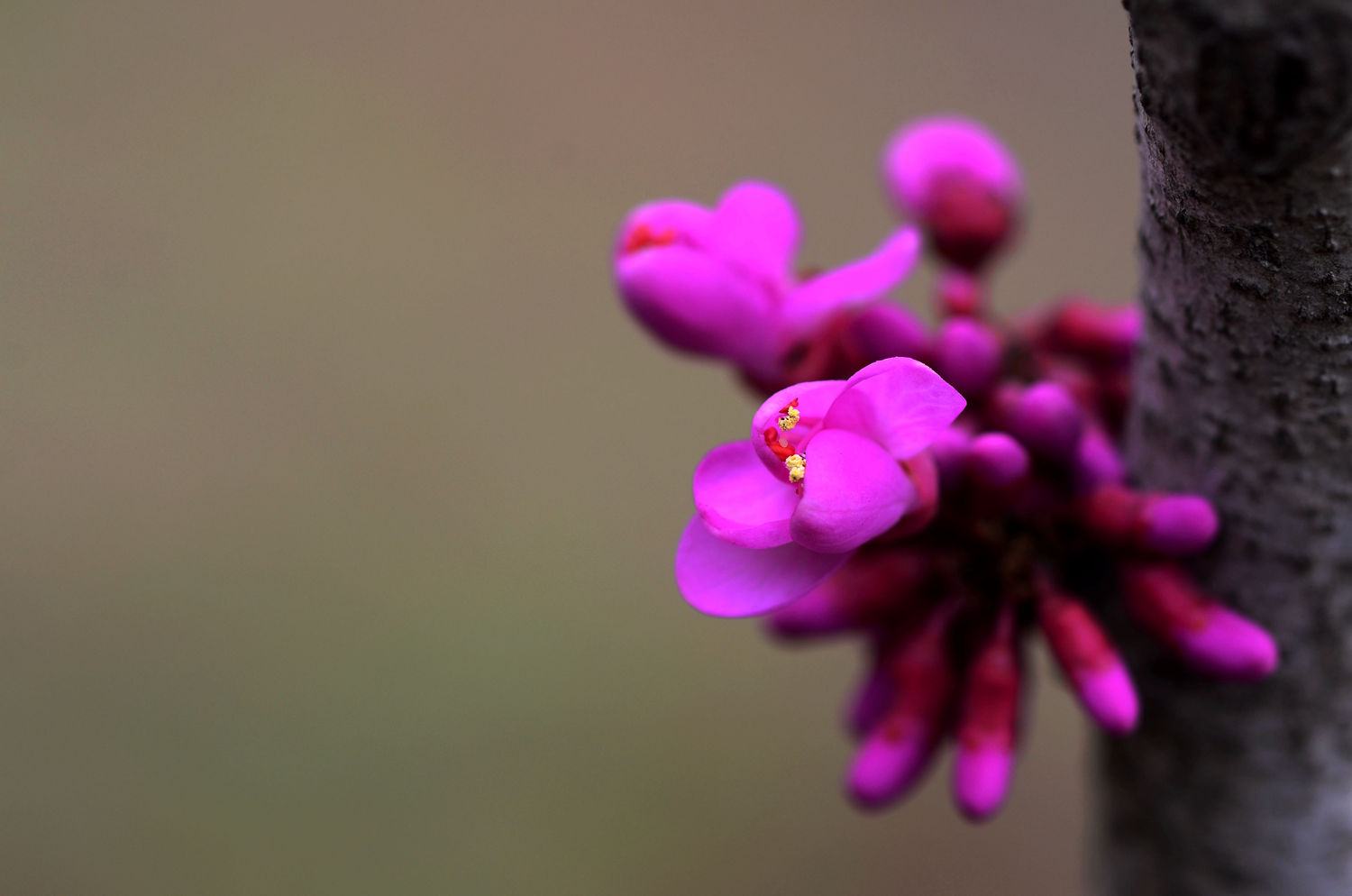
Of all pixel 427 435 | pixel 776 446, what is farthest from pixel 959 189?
pixel 427 435

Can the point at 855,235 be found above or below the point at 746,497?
above

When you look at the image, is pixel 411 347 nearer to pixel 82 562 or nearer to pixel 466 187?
pixel 466 187

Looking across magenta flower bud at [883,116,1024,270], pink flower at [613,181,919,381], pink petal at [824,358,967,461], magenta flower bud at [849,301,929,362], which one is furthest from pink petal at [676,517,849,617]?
magenta flower bud at [883,116,1024,270]

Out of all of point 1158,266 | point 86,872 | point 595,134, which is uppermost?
point 595,134

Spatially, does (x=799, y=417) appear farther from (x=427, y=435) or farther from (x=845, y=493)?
(x=427, y=435)

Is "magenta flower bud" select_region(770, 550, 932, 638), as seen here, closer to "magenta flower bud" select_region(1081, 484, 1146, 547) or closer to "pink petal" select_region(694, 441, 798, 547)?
"magenta flower bud" select_region(1081, 484, 1146, 547)

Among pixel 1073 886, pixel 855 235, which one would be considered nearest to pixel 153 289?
pixel 855 235

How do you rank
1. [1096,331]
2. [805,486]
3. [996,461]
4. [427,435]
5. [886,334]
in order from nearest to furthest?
[805,486]
[996,461]
[886,334]
[1096,331]
[427,435]
